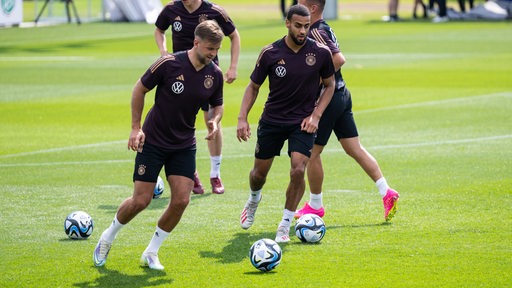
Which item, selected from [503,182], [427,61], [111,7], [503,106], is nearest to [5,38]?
[111,7]

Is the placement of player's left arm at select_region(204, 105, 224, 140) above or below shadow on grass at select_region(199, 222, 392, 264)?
above

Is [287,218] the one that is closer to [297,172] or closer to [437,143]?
[297,172]

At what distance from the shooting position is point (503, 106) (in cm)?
2012

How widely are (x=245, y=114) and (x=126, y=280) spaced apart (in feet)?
7.26

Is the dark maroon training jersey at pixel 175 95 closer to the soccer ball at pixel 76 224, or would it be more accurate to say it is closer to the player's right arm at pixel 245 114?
the player's right arm at pixel 245 114

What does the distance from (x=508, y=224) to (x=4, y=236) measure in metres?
5.05

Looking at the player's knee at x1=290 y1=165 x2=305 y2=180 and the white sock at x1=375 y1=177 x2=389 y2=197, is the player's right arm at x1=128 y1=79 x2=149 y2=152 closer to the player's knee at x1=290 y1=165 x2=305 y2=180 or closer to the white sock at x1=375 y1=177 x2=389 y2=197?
the player's knee at x1=290 y1=165 x2=305 y2=180

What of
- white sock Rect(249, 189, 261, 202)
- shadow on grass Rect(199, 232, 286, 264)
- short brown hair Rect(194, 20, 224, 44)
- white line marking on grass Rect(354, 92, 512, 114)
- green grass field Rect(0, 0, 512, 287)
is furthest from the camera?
white line marking on grass Rect(354, 92, 512, 114)

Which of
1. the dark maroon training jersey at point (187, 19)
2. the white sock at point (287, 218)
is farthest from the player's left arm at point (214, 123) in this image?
the dark maroon training jersey at point (187, 19)

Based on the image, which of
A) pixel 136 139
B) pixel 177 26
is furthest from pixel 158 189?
pixel 136 139

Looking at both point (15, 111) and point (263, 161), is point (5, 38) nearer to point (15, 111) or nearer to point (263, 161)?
point (15, 111)

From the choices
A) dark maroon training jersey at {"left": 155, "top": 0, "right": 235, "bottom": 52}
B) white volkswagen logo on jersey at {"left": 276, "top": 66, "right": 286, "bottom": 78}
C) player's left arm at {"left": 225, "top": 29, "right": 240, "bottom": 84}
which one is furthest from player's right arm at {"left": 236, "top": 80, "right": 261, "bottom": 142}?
dark maroon training jersey at {"left": 155, "top": 0, "right": 235, "bottom": 52}

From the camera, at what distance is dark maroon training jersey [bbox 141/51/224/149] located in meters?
9.23

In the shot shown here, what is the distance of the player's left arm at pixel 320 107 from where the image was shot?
402 inches
